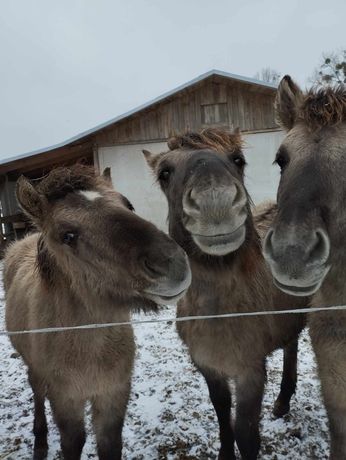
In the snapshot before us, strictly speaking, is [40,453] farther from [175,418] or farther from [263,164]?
[263,164]

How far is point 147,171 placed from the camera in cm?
1354

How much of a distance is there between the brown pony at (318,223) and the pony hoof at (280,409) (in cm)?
177

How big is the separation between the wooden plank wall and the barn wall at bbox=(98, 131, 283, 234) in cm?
34

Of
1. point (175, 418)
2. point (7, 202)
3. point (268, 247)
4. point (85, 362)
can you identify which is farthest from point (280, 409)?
point (7, 202)

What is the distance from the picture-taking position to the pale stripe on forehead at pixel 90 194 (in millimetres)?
2654

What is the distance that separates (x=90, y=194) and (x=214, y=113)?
1179cm

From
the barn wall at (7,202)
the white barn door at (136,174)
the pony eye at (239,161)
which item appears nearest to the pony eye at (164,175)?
the pony eye at (239,161)

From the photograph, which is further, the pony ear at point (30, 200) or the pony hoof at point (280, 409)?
the pony hoof at point (280, 409)

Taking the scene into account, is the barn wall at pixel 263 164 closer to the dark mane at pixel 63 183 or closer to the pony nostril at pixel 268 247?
the dark mane at pixel 63 183

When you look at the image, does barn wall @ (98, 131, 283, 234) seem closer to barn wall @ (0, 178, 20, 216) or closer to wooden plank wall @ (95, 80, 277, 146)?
wooden plank wall @ (95, 80, 277, 146)

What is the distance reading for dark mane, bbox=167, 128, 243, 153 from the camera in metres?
3.05

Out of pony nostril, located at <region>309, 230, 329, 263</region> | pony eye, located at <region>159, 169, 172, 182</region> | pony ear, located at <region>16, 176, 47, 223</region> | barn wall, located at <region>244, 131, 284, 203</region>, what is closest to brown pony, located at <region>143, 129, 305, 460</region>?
pony eye, located at <region>159, 169, 172, 182</region>

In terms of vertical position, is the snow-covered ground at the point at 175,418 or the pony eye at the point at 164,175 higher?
the pony eye at the point at 164,175

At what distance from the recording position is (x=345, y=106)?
224 centimetres
